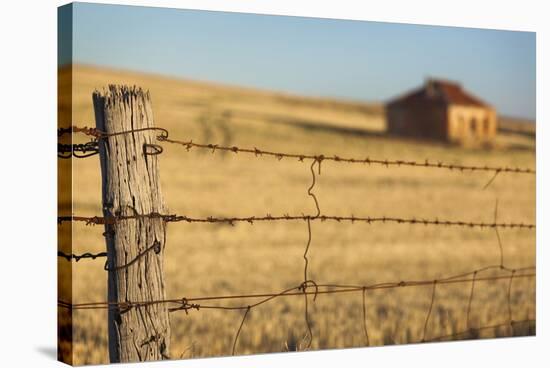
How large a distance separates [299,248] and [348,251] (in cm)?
59

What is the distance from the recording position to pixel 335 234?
10562 mm

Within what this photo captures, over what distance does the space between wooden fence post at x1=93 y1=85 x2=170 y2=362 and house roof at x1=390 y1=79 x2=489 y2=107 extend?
2841 millimetres

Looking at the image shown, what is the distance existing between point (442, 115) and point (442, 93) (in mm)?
399

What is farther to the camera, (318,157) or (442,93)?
(442,93)

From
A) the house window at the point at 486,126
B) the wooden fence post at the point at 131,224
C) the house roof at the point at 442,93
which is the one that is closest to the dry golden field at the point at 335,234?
the house window at the point at 486,126

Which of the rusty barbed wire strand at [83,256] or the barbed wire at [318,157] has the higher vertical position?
the barbed wire at [318,157]

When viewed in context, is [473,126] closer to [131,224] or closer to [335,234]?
[335,234]

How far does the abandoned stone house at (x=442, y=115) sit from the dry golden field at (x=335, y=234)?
0.40 feet

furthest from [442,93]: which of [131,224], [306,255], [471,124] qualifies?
[131,224]

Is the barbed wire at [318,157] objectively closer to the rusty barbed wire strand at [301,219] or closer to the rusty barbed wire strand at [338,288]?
the rusty barbed wire strand at [301,219]

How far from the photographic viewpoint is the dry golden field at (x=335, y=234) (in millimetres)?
10109

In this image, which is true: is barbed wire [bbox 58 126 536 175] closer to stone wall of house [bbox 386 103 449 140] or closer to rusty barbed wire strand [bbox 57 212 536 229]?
stone wall of house [bbox 386 103 449 140]

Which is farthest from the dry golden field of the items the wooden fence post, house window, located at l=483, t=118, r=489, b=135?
the wooden fence post

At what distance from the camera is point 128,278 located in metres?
8.64
